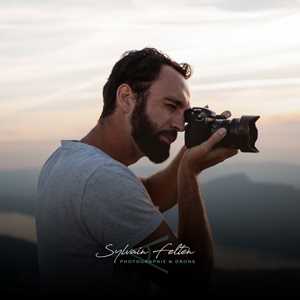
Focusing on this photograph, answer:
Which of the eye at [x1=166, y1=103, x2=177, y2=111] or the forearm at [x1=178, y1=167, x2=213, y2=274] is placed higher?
the eye at [x1=166, y1=103, x2=177, y2=111]

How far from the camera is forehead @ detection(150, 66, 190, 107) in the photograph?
68.2 inches

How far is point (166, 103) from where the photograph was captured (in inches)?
68.1

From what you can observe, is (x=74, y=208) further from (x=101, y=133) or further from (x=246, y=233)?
(x=246, y=233)

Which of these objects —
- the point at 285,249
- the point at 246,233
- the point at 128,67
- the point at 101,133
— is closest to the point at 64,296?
the point at 101,133

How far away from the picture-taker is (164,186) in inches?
77.7

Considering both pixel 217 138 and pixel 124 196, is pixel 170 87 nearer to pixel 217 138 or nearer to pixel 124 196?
pixel 217 138

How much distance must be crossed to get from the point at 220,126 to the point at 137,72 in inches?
12.8

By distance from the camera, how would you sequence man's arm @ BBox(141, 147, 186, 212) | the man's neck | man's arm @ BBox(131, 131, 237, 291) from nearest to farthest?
man's arm @ BBox(131, 131, 237, 291), the man's neck, man's arm @ BBox(141, 147, 186, 212)

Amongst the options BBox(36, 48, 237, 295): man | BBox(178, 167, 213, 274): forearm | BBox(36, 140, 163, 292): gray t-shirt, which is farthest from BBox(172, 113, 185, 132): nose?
BBox(36, 140, 163, 292): gray t-shirt

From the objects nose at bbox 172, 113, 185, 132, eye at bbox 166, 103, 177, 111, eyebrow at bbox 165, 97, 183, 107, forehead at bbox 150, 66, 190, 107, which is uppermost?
forehead at bbox 150, 66, 190, 107

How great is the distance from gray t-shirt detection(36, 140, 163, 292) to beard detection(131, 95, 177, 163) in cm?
30

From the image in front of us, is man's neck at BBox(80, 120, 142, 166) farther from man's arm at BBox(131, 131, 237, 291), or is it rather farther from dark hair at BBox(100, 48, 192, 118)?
man's arm at BBox(131, 131, 237, 291)

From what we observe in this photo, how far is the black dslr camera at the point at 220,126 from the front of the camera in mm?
1641

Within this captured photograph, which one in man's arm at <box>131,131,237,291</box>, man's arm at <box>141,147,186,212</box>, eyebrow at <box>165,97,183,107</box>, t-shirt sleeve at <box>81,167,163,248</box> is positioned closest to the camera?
Answer: t-shirt sleeve at <box>81,167,163,248</box>
